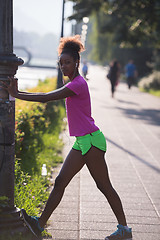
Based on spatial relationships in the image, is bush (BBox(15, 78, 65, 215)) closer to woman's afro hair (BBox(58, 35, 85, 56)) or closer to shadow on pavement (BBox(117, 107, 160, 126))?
woman's afro hair (BBox(58, 35, 85, 56))

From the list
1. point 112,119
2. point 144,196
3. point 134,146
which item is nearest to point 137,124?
point 112,119

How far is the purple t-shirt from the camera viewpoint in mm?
3574

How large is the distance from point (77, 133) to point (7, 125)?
60 centimetres

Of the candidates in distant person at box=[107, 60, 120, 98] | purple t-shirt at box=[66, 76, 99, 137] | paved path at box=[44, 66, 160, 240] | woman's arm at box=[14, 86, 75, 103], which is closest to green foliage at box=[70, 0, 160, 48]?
distant person at box=[107, 60, 120, 98]

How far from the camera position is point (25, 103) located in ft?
26.3

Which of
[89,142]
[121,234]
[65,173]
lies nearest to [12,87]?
[89,142]

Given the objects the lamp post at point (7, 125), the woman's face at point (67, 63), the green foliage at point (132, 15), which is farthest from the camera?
the green foliage at point (132, 15)

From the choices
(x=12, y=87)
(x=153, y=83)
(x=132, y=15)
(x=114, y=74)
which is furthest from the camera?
(x=153, y=83)

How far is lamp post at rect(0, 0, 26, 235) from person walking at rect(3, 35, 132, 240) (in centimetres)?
12

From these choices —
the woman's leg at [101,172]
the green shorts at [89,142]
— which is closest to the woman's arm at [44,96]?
the green shorts at [89,142]

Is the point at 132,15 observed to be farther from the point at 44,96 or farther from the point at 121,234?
the point at 44,96

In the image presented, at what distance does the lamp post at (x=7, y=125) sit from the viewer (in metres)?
3.49

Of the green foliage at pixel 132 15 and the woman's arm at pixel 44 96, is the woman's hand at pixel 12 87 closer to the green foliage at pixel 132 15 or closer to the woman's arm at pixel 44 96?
the woman's arm at pixel 44 96

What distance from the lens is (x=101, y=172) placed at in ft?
12.3
